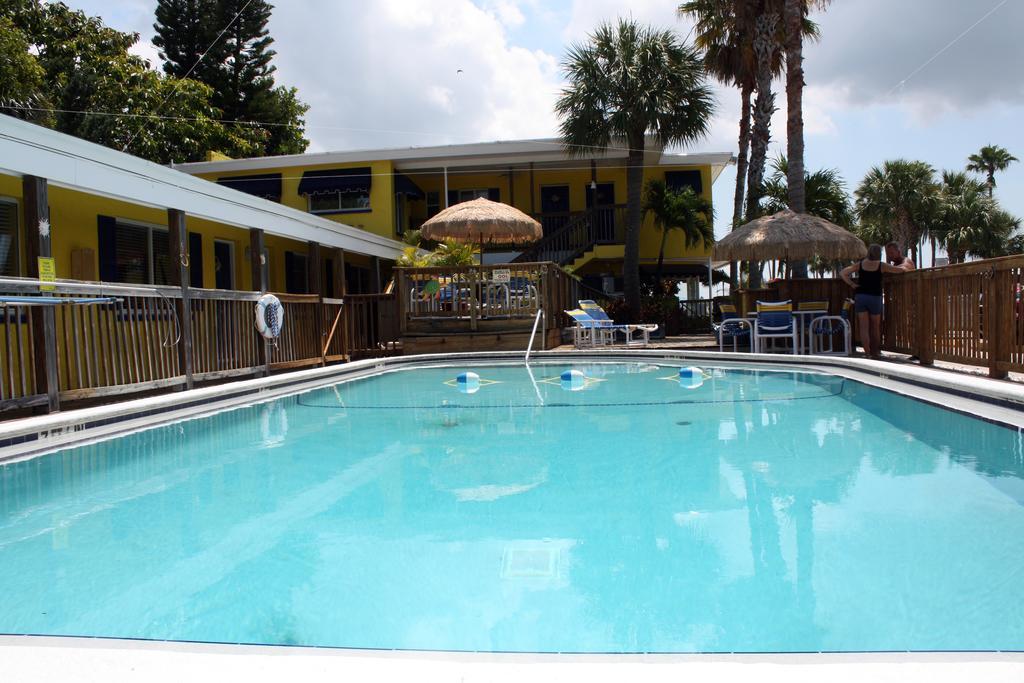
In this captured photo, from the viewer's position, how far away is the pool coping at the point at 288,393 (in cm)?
580

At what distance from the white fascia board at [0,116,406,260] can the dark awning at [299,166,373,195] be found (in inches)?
330

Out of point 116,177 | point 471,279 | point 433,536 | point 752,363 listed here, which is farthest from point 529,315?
point 433,536

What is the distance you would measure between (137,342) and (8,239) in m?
2.54

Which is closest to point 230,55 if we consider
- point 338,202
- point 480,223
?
point 338,202

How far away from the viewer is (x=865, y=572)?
273 centimetres

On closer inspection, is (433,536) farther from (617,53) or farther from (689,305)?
(689,305)

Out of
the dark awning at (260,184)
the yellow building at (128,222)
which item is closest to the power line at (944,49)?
the yellow building at (128,222)

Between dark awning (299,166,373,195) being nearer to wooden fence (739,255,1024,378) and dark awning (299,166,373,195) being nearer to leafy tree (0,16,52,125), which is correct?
leafy tree (0,16,52,125)

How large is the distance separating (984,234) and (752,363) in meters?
31.9

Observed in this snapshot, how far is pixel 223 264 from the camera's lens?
14969mm

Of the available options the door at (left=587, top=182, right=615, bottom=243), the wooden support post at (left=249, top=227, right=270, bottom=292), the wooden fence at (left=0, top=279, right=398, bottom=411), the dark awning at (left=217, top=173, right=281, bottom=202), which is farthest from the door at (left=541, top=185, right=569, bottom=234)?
the wooden support post at (left=249, top=227, right=270, bottom=292)

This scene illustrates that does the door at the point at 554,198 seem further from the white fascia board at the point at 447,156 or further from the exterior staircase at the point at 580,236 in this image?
the white fascia board at the point at 447,156

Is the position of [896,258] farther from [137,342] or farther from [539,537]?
[137,342]

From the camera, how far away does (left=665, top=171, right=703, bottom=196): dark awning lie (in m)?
23.0
